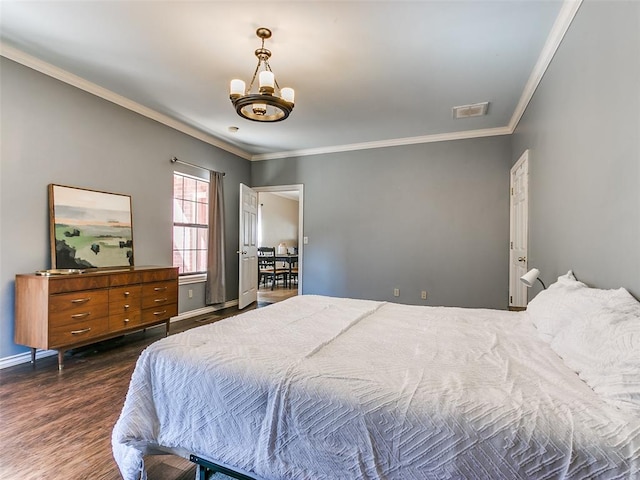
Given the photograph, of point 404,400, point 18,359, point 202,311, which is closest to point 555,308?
point 404,400

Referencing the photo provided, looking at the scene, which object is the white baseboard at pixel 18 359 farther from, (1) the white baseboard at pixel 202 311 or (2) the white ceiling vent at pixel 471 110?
(2) the white ceiling vent at pixel 471 110

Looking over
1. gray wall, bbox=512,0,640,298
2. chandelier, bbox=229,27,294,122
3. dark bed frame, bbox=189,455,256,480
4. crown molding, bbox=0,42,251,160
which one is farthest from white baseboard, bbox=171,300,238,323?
gray wall, bbox=512,0,640,298

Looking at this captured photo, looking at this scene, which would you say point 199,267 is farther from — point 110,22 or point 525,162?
point 525,162

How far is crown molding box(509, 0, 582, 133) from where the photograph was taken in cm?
208

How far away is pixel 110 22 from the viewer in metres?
2.37

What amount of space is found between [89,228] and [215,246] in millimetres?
1832

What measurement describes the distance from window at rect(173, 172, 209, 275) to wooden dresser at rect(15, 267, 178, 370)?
1.08 metres

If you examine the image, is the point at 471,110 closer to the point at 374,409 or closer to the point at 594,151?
the point at 594,151

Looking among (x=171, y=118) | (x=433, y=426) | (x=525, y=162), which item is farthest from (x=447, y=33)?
(x=171, y=118)

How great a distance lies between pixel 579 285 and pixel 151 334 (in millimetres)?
4014

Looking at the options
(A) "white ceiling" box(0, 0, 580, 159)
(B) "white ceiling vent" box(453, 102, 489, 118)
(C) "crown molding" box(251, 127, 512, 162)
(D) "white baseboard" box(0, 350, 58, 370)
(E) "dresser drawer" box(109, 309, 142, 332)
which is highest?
(A) "white ceiling" box(0, 0, 580, 159)

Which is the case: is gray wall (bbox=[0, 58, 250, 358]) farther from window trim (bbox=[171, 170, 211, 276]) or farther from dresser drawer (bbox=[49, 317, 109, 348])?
A: dresser drawer (bbox=[49, 317, 109, 348])

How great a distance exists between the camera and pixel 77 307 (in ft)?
9.32

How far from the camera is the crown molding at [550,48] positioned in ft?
6.81
